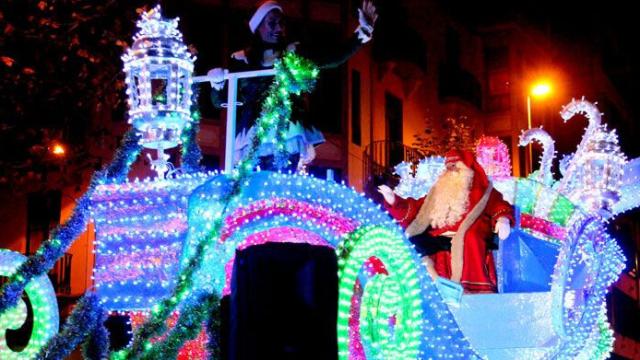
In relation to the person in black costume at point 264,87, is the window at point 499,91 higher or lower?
higher

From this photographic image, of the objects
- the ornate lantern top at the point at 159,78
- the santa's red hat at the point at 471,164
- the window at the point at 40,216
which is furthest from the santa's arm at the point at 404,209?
the window at the point at 40,216

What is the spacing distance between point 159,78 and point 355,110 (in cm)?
1744


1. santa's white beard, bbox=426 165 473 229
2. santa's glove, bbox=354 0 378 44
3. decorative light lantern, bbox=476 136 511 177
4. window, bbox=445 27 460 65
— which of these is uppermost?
window, bbox=445 27 460 65

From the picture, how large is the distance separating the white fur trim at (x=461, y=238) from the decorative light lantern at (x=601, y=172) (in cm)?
101

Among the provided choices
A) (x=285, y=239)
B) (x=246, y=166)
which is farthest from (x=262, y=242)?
(x=246, y=166)

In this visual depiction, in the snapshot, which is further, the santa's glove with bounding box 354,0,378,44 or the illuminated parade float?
the santa's glove with bounding box 354,0,378,44

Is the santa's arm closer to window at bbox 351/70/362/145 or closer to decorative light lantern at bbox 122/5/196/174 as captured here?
decorative light lantern at bbox 122/5/196/174

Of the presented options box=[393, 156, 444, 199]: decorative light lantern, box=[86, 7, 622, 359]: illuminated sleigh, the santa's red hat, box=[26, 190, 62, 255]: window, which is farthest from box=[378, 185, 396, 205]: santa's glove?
box=[26, 190, 62, 255]: window

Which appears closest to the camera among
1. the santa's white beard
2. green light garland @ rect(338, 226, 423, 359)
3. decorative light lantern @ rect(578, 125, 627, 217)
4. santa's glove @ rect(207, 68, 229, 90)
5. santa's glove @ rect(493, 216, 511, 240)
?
green light garland @ rect(338, 226, 423, 359)

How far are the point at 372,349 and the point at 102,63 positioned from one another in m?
8.13

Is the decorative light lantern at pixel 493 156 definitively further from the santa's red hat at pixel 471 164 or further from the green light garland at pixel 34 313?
the green light garland at pixel 34 313

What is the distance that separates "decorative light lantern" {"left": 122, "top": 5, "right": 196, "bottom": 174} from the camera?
591cm

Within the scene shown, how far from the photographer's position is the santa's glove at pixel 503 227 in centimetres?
871

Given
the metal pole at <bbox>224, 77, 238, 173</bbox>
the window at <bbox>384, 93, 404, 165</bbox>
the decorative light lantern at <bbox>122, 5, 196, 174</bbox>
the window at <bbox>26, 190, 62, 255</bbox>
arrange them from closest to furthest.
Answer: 1. the decorative light lantern at <bbox>122, 5, 196, 174</bbox>
2. the metal pole at <bbox>224, 77, 238, 173</bbox>
3. the window at <bbox>26, 190, 62, 255</bbox>
4. the window at <bbox>384, 93, 404, 165</bbox>
